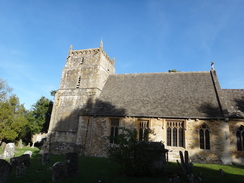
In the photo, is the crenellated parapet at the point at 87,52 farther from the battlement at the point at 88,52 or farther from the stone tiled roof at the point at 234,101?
the stone tiled roof at the point at 234,101

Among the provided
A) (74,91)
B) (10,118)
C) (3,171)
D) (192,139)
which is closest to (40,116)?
(10,118)

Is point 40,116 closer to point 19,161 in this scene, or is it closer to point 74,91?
point 74,91

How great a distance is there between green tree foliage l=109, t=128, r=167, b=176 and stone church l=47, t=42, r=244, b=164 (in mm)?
2844

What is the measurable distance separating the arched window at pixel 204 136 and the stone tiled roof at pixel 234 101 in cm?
259

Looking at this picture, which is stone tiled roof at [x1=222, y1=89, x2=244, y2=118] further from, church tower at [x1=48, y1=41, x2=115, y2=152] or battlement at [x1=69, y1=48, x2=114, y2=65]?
battlement at [x1=69, y1=48, x2=114, y2=65]

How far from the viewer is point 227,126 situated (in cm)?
1548

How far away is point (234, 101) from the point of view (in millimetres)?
17984

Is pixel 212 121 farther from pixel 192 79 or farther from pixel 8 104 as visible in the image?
pixel 8 104

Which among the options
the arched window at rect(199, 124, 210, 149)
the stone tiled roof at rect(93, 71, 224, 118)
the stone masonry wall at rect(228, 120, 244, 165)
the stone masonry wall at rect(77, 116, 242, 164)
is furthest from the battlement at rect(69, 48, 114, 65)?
the stone masonry wall at rect(228, 120, 244, 165)

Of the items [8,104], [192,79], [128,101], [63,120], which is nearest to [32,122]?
[8,104]

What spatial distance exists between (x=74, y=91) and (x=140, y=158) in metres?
16.2

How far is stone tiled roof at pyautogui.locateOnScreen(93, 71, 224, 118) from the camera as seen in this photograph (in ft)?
56.5

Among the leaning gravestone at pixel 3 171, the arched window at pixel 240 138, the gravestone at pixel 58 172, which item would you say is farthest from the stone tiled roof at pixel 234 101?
the leaning gravestone at pixel 3 171

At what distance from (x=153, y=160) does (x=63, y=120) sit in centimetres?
1544
